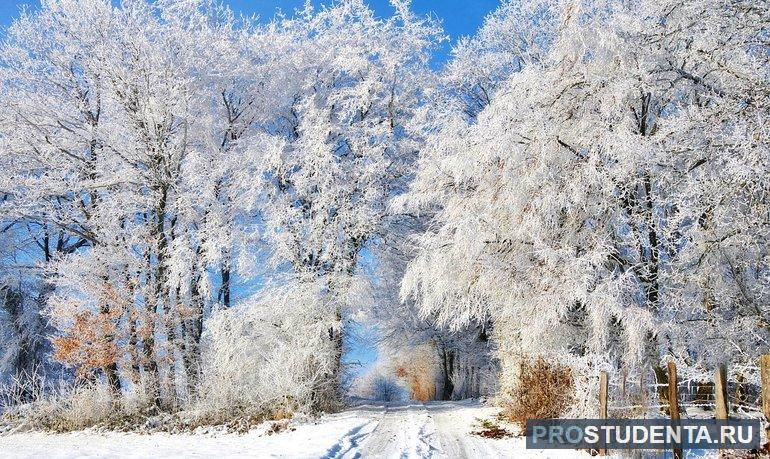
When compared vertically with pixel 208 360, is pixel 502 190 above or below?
above

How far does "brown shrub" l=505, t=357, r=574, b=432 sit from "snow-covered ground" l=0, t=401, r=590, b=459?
741 millimetres

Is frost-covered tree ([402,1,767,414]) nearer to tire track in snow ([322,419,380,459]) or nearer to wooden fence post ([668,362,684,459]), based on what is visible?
wooden fence post ([668,362,684,459])

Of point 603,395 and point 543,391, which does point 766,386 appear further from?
point 543,391

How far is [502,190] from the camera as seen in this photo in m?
13.6

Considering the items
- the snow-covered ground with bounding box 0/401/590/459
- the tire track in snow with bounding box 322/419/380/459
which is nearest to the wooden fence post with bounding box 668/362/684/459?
the snow-covered ground with bounding box 0/401/590/459

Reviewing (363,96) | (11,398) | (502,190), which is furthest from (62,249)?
(502,190)

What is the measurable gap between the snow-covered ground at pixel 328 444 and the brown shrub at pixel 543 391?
741 millimetres

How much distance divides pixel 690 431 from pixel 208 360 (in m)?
12.8

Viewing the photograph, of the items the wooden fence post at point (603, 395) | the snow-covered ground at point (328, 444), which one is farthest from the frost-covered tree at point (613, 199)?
the snow-covered ground at point (328, 444)

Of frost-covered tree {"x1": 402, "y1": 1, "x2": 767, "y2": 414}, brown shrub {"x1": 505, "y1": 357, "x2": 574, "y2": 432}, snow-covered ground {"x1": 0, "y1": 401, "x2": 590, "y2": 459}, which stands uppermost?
frost-covered tree {"x1": 402, "y1": 1, "x2": 767, "y2": 414}

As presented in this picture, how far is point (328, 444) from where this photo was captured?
31.9 ft

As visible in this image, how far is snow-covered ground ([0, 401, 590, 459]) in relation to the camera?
29.5ft

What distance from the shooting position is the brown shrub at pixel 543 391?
10.9 m

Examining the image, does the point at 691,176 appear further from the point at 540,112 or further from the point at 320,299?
the point at 320,299
